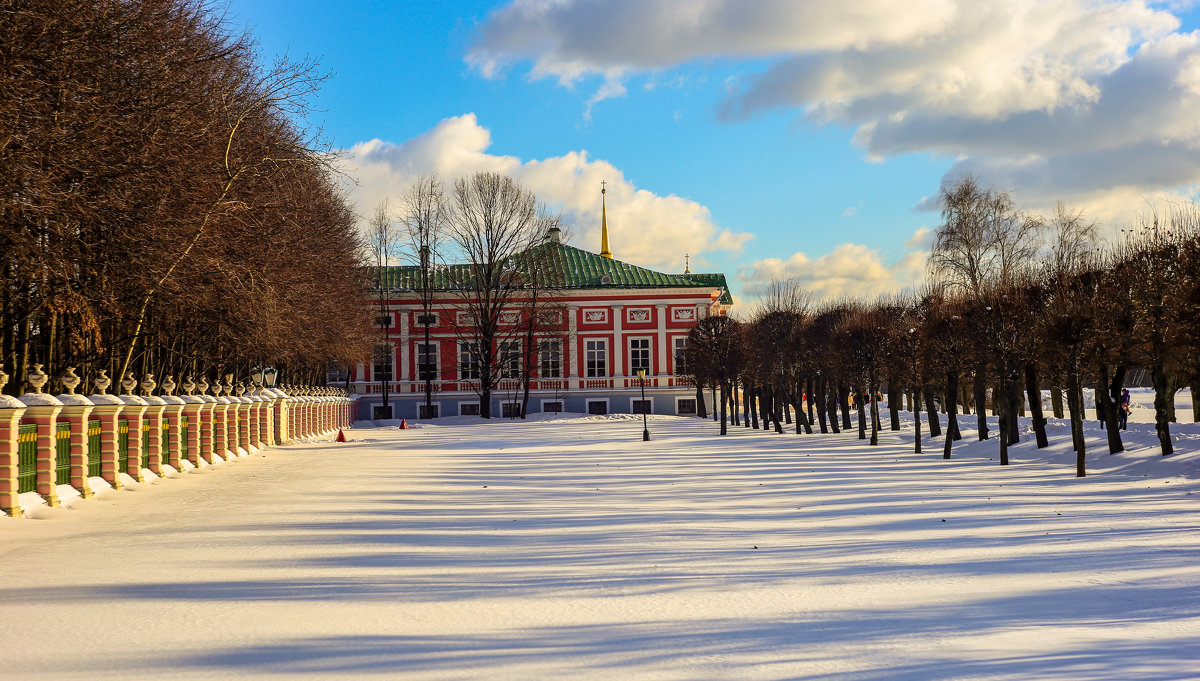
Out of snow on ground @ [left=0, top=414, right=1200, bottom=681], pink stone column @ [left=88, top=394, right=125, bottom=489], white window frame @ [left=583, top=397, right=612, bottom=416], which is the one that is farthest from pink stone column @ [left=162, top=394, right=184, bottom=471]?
white window frame @ [left=583, top=397, right=612, bottom=416]

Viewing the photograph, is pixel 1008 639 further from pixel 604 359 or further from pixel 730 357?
pixel 604 359

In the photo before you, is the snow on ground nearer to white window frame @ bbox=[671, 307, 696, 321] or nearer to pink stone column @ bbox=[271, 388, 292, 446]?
pink stone column @ bbox=[271, 388, 292, 446]

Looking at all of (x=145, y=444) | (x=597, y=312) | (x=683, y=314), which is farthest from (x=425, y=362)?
(x=145, y=444)

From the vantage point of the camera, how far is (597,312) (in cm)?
7600

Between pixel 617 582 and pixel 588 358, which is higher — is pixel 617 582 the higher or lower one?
the lower one

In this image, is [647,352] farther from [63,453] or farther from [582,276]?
[63,453]

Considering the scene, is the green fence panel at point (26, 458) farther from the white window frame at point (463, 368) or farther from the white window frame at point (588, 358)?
the white window frame at point (588, 358)

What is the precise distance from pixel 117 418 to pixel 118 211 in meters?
6.53

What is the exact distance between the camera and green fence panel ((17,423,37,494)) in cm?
1631

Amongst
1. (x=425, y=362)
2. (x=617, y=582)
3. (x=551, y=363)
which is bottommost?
(x=617, y=582)

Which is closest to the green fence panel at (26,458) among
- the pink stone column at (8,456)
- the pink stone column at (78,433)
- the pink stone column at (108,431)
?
the pink stone column at (8,456)

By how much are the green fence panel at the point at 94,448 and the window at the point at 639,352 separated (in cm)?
5614

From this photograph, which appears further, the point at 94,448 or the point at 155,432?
the point at 155,432

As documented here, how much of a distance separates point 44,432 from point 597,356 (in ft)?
195
